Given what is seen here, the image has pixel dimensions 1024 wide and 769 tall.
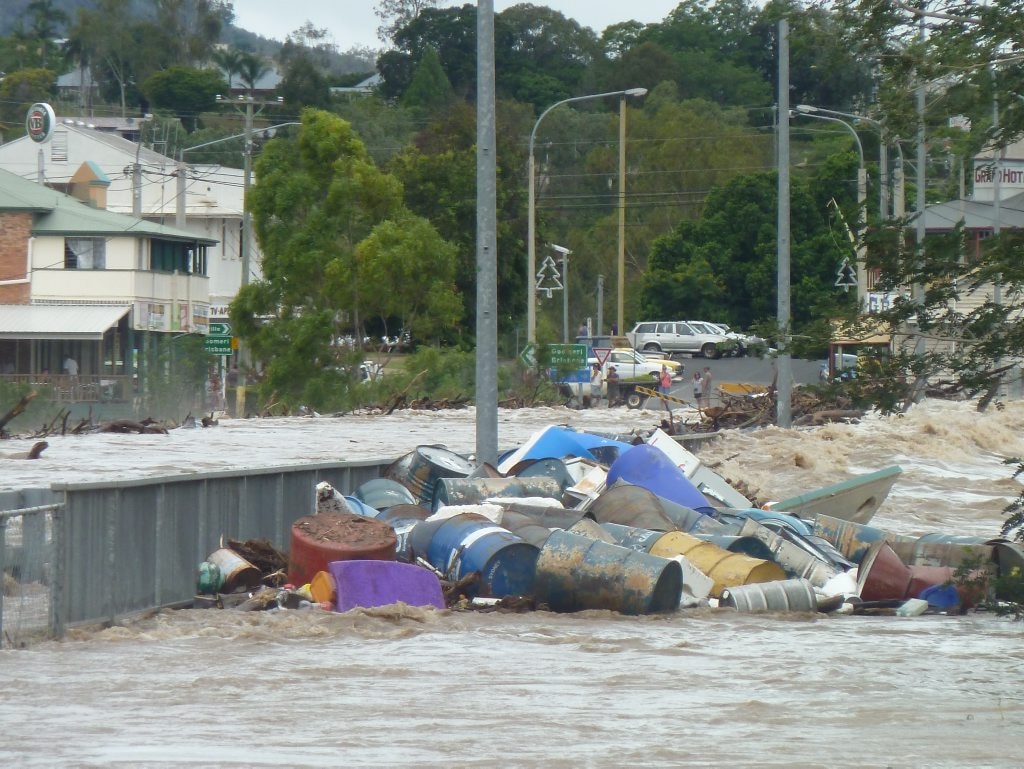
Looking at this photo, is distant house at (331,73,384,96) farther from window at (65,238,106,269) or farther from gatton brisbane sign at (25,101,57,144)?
window at (65,238,106,269)

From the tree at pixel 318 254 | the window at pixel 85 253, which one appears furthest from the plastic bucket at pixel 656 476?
the window at pixel 85 253

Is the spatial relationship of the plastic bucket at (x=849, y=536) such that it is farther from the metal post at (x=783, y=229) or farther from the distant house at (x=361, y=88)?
the distant house at (x=361, y=88)

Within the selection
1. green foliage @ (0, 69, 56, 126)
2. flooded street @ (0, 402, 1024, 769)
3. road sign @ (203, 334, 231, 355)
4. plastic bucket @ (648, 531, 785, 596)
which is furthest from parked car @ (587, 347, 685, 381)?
green foliage @ (0, 69, 56, 126)

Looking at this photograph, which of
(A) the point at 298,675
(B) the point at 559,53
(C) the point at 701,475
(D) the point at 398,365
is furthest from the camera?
(B) the point at 559,53

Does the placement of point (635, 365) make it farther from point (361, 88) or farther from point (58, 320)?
point (361, 88)

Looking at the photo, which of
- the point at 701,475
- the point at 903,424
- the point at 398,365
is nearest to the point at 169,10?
the point at 398,365

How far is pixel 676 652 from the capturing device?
41.1 ft

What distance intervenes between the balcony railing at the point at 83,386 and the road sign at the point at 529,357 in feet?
38.9

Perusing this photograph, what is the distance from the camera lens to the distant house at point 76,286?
180 ft

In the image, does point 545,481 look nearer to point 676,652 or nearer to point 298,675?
point 676,652

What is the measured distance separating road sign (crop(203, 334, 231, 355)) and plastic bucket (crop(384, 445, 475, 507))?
2549 cm

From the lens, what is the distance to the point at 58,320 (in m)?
54.5

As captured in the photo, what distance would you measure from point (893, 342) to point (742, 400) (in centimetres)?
3001

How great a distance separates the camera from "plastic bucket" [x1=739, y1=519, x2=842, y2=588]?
1593 cm
